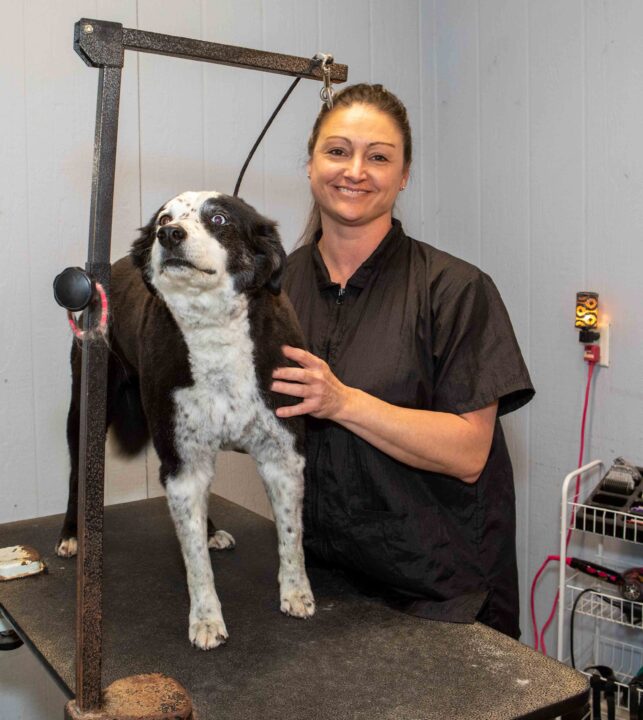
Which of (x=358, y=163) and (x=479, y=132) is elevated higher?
(x=479, y=132)

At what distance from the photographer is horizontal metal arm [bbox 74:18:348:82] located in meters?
0.98

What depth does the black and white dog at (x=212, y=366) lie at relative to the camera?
1.21 metres

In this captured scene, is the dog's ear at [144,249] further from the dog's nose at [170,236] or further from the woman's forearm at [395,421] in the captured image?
the woman's forearm at [395,421]

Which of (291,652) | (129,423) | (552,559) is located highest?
(129,423)

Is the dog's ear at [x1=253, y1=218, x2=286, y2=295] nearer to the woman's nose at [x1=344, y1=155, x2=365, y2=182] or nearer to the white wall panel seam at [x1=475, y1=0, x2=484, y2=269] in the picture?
the woman's nose at [x1=344, y1=155, x2=365, y2=182]

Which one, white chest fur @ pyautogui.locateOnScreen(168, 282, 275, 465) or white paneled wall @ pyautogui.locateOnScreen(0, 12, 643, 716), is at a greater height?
white paneled wall @ pyautogui.locateOnScreen(0, 12, 643, 716)

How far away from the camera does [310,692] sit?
3.71 feet

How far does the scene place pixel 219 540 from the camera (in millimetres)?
1723

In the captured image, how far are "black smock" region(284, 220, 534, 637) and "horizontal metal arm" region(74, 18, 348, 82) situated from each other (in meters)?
0.42

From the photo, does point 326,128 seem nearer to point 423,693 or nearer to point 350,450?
point 350,450

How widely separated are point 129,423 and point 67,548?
281 mm

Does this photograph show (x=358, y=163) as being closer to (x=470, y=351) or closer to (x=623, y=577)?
(x=470, y=351)

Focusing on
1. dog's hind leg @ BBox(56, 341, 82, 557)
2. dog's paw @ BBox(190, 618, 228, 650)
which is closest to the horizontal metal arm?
dog's hind leg @ BBox(56, 341, 82, 557)

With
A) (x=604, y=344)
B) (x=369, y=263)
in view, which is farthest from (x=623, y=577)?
(x=369, y=263)
